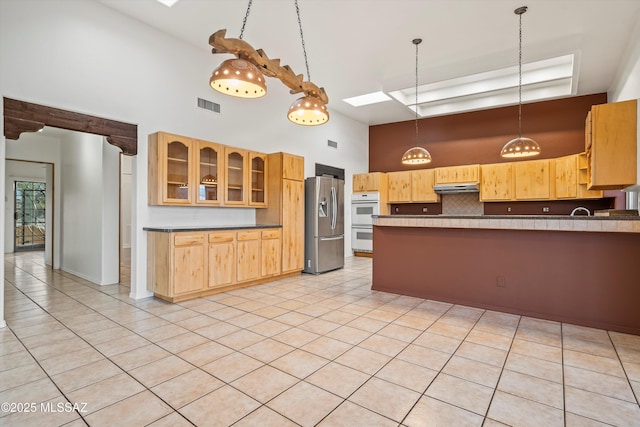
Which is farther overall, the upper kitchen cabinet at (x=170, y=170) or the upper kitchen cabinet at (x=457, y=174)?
the upper kitchen cabinet at (x=457, y=174)

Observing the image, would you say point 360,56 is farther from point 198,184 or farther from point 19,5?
point 19,5

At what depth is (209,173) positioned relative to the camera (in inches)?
183

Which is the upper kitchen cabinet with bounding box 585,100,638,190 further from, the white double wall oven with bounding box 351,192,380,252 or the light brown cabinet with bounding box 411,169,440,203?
the white double wall oven with bounding box 351,192,380,252

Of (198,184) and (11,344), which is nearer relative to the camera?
(11,344)

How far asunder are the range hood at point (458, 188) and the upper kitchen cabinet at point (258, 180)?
4019 millimetres

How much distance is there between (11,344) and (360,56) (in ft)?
17.4

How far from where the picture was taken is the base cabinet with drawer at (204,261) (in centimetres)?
394

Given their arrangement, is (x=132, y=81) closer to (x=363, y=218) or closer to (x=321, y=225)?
(x=321, y=225)

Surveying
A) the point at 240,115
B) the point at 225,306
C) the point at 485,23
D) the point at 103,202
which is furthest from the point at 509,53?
the point at 103,202

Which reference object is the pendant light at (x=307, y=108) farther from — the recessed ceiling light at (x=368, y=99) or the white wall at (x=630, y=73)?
the recessed ceiling light at (x=368, y=99)

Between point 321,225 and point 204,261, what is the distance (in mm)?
2345

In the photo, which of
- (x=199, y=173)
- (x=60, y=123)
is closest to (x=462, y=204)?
(x=199, y=173)

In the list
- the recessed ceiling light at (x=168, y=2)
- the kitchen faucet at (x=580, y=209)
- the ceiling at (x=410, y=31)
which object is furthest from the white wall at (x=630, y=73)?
the recessed ceiling light at (x=168, y=2)

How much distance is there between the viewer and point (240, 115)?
5.39 meters
